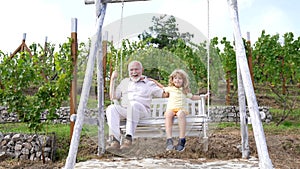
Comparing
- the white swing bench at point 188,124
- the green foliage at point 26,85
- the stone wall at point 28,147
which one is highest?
the green foliage at point 26,85

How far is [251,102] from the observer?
3170mm

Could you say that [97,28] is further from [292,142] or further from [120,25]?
[292,142]

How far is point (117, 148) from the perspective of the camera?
13.4ft

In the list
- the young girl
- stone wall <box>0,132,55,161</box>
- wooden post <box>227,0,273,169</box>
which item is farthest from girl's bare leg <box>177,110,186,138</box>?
stone wall <box>0,132,55,161</box>

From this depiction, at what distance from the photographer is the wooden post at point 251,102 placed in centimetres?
304

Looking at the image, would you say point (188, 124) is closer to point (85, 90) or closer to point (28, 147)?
point (85, 90)

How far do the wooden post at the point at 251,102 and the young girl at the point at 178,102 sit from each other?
807 mm

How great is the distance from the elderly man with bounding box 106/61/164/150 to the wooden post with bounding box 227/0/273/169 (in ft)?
3.33

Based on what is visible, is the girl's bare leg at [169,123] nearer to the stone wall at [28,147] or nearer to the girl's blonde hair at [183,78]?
the girl's blonde hair at [183,78]

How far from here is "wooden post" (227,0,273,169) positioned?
3037 millimetres

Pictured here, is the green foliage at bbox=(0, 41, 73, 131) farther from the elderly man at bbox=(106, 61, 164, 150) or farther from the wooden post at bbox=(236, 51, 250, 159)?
the wooden post at bbox=(236, 51, 250, 159)

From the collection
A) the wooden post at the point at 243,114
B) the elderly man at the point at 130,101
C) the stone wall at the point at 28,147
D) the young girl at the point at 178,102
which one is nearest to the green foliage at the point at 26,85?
the stone wall at the point at 28,147

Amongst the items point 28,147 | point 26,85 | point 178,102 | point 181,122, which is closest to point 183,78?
point 178,102

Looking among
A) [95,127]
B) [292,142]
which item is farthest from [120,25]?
[292,142]
